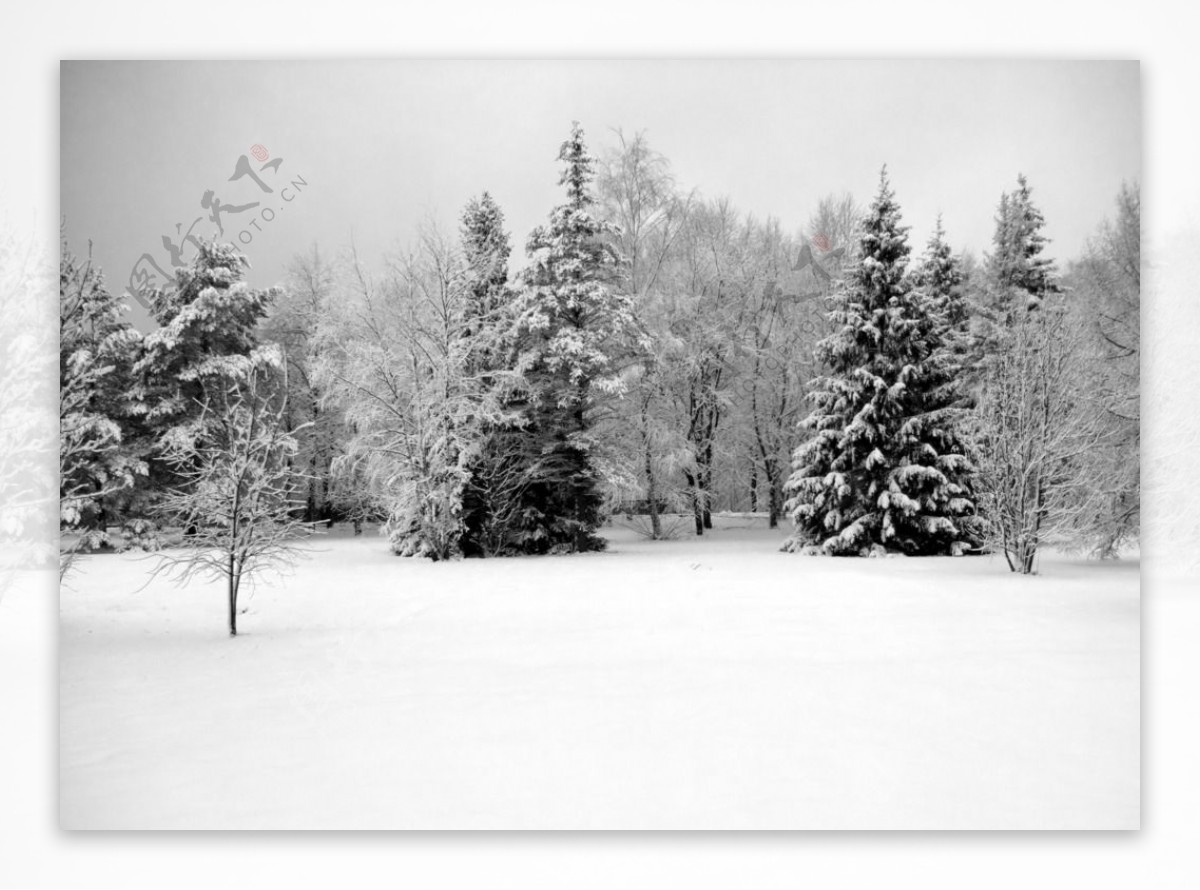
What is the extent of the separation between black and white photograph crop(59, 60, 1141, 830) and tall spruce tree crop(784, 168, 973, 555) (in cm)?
323

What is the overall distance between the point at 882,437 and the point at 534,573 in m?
7.04

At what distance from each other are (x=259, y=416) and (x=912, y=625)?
5.62m

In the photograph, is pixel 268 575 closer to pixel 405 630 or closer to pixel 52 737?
pixel 405 630

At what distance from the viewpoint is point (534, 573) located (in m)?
9.69

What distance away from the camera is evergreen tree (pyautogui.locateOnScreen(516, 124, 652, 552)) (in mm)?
12523

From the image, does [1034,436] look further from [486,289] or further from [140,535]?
[140,535]

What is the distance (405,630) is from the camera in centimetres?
621

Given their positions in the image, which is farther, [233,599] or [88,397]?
[233,599]

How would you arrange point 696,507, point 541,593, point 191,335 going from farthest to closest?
point 696,507 → point 541,593 → point 191,335

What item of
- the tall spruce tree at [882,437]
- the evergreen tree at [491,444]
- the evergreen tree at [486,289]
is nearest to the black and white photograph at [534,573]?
the evergreen tree at [486,289]

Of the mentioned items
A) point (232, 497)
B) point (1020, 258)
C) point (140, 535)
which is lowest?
point (140, 535)

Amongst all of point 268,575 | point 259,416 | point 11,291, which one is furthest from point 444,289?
point 11,291

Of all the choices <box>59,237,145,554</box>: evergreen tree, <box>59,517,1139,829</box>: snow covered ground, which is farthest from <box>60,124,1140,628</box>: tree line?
<box>59,517,1139,829</box>: snow covered ground

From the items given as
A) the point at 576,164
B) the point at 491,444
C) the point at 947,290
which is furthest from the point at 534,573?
the point at 947,290
